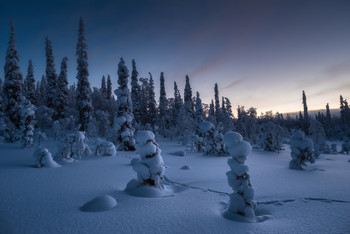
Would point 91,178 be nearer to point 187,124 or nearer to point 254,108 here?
point 187,124

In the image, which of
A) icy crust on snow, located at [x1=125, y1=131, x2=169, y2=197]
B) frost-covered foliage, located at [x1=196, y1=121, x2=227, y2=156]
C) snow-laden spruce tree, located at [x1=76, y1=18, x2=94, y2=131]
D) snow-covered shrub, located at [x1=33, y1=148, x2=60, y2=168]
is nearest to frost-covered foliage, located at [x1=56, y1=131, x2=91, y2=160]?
snow-covered shrub, located at [x1=33, y1=148, x2=60, y2=168]

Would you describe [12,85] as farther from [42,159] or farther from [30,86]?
[42,159]

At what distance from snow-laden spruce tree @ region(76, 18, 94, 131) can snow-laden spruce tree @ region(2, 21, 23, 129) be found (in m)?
7.31

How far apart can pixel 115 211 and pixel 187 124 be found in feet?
83.8

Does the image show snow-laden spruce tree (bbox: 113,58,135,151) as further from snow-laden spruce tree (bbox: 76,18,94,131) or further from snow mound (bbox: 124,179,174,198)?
snow mound (bbox: 124,179,174,198)

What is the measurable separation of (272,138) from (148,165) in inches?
720

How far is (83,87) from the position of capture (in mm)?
23078

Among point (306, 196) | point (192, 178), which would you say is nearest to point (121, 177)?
point (192, 178)

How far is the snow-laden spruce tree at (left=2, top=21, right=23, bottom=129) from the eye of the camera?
22.6m

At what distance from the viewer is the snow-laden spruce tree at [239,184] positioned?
406 cm

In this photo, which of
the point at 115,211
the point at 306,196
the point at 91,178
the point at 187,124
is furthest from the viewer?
the point at 187,124

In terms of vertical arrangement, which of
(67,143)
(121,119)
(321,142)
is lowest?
(321,142)

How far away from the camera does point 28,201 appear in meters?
4.51

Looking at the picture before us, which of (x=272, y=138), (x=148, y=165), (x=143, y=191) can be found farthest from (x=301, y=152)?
(x=272, y=138)
